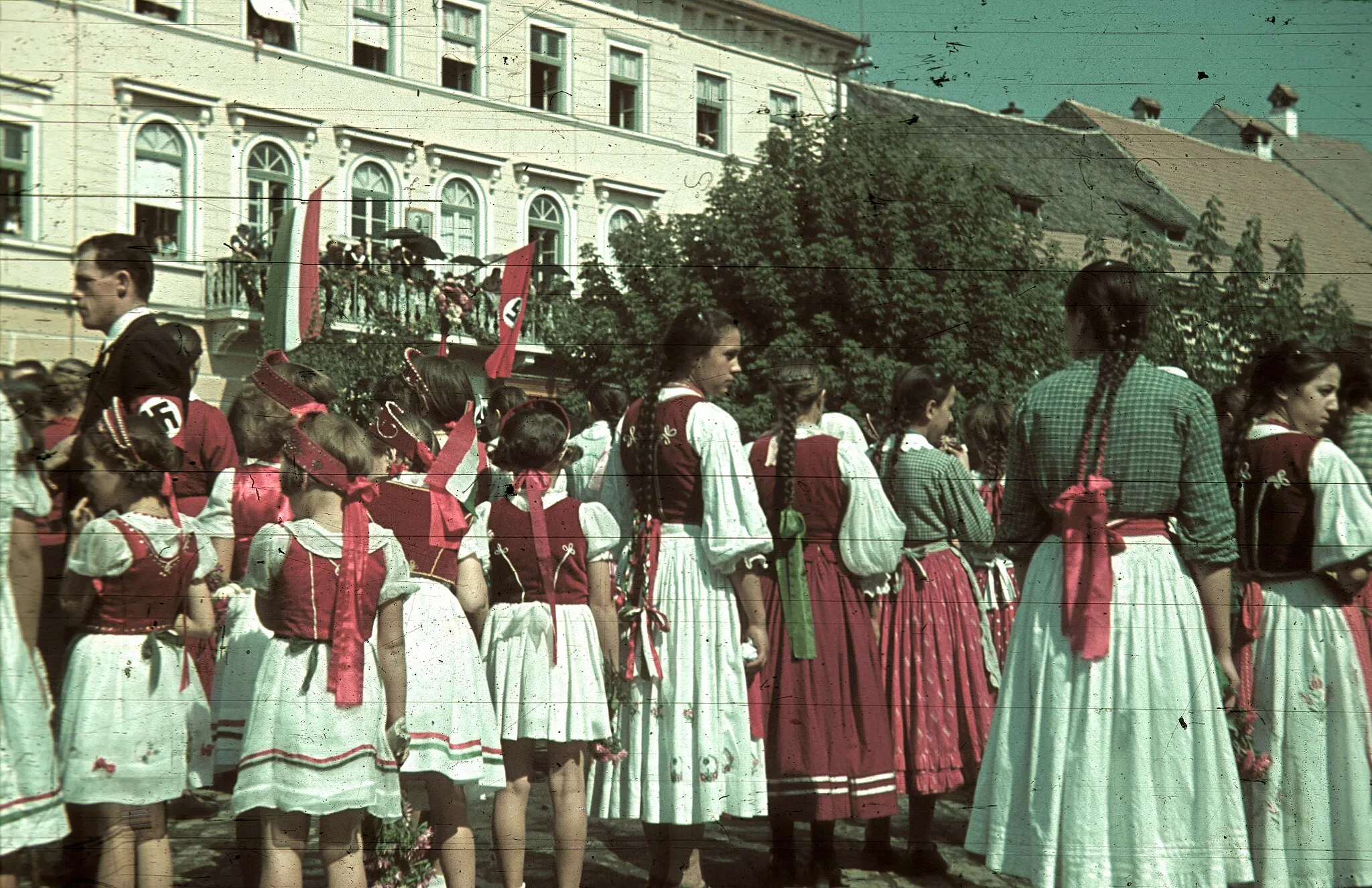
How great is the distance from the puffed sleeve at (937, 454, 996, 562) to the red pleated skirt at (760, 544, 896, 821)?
2.11 feet

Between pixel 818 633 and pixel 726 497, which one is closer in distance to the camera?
pixel 726 497

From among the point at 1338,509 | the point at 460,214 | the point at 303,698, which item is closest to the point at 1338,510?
the point at 1338,509

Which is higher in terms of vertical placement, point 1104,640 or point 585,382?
point 585,382

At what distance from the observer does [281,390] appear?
3.28 meters

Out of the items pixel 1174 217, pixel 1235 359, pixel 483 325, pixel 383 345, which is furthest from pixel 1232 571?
pixel 383 345

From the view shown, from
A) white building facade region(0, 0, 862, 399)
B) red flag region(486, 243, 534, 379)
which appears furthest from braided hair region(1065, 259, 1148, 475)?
red flag region(486, 243, 534, 379)

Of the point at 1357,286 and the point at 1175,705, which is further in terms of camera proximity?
the point at 1357,286

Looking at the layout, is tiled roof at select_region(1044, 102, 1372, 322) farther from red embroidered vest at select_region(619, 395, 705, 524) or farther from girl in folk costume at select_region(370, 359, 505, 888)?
girl in folk costume at select_region(370, 359, 505, 888)

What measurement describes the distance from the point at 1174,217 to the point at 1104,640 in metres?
1.78

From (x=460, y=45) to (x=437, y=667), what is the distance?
5.51ft

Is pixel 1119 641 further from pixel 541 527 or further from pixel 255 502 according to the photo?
pixel 255 502

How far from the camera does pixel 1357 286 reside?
10.9 ft

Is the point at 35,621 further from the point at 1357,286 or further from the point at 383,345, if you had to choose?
the point at 1357,286

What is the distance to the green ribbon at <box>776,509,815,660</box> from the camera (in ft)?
13.6
